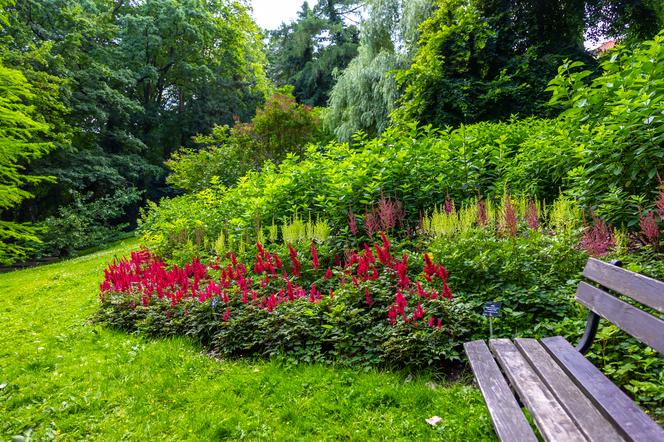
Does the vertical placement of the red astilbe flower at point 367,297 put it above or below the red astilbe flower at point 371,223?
below

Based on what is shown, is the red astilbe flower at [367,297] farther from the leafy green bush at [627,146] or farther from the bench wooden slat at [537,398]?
the leafy green bush at [627,146]

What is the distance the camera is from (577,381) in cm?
162

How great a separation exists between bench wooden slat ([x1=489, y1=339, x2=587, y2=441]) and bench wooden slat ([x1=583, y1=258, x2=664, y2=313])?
537 mm

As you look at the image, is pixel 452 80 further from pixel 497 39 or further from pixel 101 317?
pixel 101 317

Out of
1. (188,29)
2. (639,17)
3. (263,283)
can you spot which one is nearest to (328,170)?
(263,283)

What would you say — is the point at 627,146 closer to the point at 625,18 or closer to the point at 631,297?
the point at 631,297

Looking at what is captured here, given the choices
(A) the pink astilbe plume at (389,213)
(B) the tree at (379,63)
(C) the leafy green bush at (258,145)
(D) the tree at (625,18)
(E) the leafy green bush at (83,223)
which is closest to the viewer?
(A) the pink astilbe plume at (389,213)

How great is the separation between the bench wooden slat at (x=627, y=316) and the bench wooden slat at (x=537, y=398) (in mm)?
423

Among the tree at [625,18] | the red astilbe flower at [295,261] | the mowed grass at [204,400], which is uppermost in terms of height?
the tree at [625,18]

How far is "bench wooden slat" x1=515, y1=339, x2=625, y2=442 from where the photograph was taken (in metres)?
1.32

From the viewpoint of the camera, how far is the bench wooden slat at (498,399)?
1426mm

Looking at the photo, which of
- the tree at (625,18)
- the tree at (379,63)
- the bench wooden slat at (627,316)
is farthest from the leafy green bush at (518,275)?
the tree at (625,18)

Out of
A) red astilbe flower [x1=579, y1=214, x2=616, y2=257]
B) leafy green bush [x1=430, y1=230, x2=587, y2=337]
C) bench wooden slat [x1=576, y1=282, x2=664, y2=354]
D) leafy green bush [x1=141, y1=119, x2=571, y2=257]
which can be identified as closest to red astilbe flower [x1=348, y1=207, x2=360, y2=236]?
leafy green bush [x1=141, y1=119, x2=571, y2=257]

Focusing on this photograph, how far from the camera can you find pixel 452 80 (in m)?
8.95
